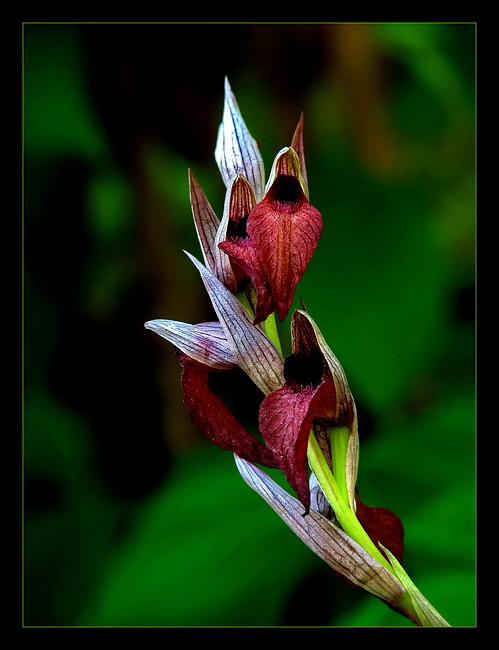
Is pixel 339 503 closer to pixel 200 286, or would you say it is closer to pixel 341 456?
pixel 341 456

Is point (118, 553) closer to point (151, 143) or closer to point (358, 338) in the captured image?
point (358, 338)

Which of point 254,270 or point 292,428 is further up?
point 254,270

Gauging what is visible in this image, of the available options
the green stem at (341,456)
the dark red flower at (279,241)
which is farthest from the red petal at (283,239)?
the green stem at (341,456)

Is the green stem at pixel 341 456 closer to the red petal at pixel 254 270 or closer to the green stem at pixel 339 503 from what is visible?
the green stem at pixel 339 503

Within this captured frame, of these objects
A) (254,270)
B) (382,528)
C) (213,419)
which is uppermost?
(254,270)

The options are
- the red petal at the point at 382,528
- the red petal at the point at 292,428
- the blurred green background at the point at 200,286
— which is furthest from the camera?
the blurred green background at the point at 200,286

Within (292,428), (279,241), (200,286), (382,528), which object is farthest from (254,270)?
(200,286)

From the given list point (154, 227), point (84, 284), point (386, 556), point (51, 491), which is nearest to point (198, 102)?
point (154, 227)
